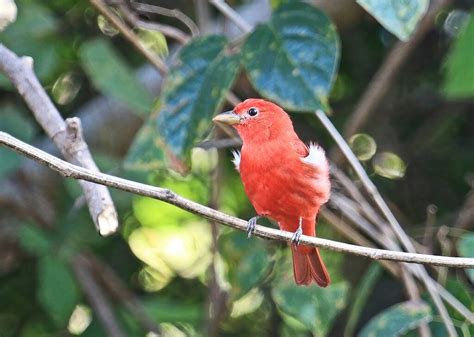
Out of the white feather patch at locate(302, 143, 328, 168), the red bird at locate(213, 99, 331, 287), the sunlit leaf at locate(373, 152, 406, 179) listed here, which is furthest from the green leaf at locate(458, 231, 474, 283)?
the sunlit leaf at locate(373, 152, 406, 179)

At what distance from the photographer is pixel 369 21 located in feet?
13.3

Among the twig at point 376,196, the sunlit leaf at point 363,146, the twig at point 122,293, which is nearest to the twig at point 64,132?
the twig at point 376,196

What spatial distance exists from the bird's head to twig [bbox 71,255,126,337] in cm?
117

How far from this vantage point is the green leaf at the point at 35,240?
332cm

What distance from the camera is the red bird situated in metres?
2.28

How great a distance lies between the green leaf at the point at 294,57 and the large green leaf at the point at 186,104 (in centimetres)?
12

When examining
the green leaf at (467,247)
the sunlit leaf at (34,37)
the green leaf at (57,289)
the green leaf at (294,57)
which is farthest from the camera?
the sunlit leaf at (34,37)

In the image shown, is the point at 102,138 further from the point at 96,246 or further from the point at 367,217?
the point at 367,217

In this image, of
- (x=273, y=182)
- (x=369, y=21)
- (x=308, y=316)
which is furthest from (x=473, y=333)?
(x=369, y=21)

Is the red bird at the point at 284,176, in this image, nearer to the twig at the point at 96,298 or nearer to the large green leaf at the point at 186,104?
the large green leaf at the point at 186,104

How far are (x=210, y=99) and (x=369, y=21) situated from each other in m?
1.54

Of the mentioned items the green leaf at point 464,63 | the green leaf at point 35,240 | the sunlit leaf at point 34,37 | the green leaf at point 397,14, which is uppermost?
the green leaf at point 397,14

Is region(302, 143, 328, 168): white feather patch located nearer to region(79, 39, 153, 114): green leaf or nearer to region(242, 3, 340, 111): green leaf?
region(242, 3, 340, 111): green leaf

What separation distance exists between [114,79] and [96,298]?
2.83ft
